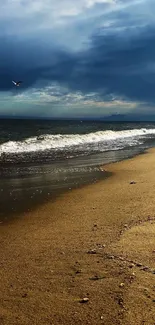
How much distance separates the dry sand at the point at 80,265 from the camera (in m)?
4.09

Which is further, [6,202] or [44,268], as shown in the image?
[6,202]

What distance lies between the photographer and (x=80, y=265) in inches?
208

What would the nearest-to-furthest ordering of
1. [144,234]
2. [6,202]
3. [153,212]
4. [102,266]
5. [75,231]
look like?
1. [102,266]
2. [144,234]
3. [75,231]
4. [153,212]
5. [6,202]

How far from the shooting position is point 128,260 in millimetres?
5219

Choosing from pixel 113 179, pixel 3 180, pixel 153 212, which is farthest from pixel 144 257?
pixel 3 180

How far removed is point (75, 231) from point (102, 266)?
1.90 metres

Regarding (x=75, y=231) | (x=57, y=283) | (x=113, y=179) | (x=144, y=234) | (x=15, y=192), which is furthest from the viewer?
(x=113, y=179)

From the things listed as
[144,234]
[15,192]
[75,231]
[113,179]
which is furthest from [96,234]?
[113,179]

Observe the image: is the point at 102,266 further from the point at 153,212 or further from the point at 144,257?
the point at 153,212

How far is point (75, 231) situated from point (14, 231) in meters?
1.41

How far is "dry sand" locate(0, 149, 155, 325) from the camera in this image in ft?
13.4

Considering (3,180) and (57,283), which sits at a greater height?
(3,180)

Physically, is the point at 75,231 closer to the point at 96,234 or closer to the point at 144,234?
the point at 96,234

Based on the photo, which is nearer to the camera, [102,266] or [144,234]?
[102,266]
